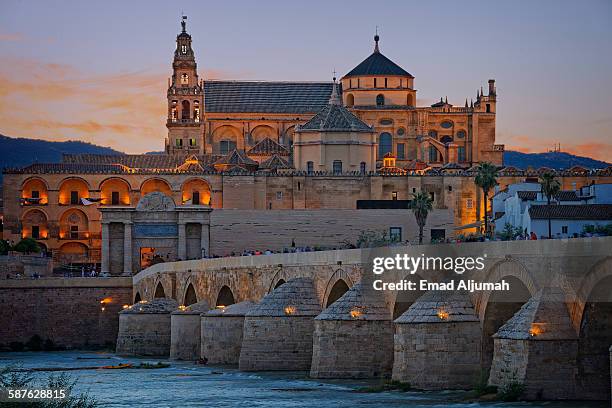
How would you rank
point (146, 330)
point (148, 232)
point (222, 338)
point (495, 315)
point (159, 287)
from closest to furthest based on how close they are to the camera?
point (495, 315) < point (222, 338) < point (146, 330) < point (159, 287) < point (148, 232)

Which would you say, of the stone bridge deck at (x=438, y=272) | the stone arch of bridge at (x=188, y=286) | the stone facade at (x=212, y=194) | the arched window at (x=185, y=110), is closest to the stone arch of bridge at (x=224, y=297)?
the stone bridge deck at (x=438, y=272)

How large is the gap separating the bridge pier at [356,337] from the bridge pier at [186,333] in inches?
666

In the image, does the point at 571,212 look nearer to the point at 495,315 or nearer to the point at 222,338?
the point at 222,338

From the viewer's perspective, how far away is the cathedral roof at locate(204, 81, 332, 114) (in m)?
126

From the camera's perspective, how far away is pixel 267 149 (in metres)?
118

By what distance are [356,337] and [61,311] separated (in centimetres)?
3716

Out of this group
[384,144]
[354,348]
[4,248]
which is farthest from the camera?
[384,144]

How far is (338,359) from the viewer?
42031 millimetres

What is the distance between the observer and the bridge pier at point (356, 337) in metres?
41.5

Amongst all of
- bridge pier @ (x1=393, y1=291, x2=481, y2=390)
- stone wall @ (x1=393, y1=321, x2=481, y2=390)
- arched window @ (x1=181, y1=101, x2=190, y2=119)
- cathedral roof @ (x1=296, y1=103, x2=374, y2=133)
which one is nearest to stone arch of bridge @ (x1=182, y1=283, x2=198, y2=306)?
bridge pier @ (x1=393, y1=291, x2=481, y2=390)

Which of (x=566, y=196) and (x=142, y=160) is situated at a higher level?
(x=142, y=160)

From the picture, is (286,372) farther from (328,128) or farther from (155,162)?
(155,162)

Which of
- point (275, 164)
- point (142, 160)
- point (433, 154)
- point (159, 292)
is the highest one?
point (433, 154)

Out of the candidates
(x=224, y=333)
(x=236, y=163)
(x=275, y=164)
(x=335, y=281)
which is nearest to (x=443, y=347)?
(x=335, y=281)
